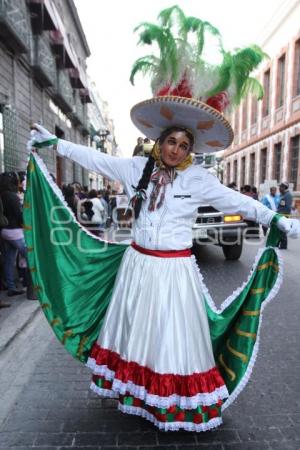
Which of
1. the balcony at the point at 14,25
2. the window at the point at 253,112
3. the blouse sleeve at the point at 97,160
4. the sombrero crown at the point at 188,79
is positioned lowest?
the blouse sleeve at the point at 97,160

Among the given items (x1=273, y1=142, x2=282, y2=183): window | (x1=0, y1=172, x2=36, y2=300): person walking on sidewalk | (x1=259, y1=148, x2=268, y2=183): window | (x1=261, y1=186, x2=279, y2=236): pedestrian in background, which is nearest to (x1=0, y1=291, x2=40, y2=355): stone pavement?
(x1=0, y1=172, x2=36, y2=300): person walking on sidewalk

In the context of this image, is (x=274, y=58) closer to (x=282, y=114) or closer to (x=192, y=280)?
(x=282, y=114)

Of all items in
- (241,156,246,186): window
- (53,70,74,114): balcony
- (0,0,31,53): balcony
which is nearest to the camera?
(0,0,31,53): balcony

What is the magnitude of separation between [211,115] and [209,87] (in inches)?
9.5

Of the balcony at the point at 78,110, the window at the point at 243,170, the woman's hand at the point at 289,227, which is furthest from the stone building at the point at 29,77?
the window at the point at 243,170

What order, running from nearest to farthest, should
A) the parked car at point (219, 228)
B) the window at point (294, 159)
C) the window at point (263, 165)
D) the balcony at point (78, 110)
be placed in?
the parked car at point (219, 228)
the window at point (294, 159)
the balcony at point (78, 110)
the window at point (263, 165)

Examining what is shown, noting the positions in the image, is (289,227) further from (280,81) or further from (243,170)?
(243,170)

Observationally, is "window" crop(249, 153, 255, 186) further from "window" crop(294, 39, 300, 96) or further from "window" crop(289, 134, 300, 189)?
"window" crop(294, 39, 300, 96)

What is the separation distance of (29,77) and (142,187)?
10.9 metres

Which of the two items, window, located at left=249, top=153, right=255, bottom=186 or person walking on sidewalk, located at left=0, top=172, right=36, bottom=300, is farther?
window, located at left=249, top=153, right=255, bottom=186

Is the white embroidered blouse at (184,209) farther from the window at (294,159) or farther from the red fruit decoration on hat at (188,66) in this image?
the window at (294,159)

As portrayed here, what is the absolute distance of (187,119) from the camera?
2266 mm

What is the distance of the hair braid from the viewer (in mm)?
2295

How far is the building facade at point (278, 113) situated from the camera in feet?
65.3
